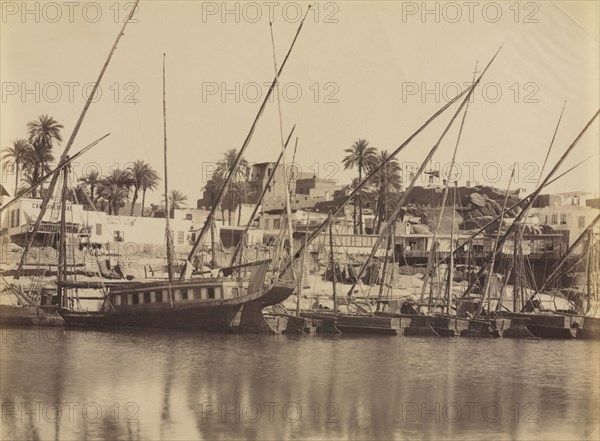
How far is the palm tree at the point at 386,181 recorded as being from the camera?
866 centimetres

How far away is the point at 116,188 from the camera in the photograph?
8.65m

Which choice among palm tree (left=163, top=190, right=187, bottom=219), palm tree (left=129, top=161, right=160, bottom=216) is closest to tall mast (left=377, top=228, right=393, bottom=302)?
palm tree (left=163, top=190, right=187, bottom=219)

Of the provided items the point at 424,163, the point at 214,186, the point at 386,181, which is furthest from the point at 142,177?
the point at 424,163

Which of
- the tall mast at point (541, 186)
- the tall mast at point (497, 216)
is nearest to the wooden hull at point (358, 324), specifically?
the tall mast at point (497, 216)

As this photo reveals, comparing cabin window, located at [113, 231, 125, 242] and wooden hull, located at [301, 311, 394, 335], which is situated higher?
cabin window, located at [113, 231, 125, 242]

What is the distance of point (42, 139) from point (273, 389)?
3.54m

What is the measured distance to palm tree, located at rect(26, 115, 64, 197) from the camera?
329 inches

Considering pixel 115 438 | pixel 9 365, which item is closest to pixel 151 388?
pixel 115 438

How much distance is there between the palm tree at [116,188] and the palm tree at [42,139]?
645 millimetres

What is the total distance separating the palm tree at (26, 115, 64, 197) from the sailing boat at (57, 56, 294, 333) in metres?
1.93

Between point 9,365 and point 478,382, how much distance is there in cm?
505

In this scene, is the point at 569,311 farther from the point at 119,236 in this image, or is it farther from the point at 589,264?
the point at 119,236

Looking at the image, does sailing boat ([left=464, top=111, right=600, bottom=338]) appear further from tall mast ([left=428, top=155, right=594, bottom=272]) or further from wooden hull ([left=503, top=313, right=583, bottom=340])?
tall mast ([left=428, top=155, right=594, bottom=272])

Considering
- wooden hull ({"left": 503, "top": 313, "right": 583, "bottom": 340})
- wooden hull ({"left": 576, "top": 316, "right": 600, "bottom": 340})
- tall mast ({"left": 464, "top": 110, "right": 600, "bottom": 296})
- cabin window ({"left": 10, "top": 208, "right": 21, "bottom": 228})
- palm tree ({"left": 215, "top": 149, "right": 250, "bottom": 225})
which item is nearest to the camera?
tall mast ({"left": 464, "top": 110, "right": 600, "bottom": 296})
